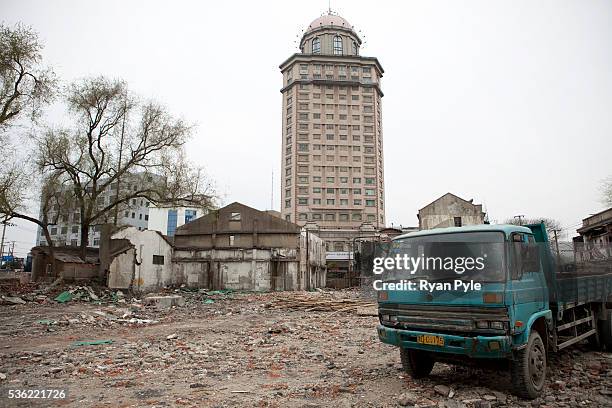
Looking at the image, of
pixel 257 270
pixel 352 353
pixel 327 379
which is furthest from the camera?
pixel 257 270

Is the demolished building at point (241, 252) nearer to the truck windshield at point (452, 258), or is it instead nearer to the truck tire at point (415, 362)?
the truck tire at point (415, 362)

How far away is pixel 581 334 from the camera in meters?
7.23

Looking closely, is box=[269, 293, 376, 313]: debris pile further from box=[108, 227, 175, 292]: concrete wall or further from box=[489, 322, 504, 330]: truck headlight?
box=[489, 322, 504, 330]: truck headlight

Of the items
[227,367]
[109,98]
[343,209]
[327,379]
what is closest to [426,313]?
[327,379]

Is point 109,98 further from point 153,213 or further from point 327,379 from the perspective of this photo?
point 153,213

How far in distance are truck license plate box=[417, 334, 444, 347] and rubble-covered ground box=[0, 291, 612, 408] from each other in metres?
0.74

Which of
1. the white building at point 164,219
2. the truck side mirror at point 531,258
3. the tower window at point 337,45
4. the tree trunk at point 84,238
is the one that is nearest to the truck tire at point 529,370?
the truck side mirror at point 531,258

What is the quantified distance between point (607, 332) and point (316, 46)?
86.6 meters

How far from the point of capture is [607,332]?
7.76 m

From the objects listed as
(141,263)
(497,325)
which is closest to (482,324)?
(497,325)

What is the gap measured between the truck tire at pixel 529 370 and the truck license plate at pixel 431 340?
0.93 meters

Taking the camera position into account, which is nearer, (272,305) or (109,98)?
(272,305)

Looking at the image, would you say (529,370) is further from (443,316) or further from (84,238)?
(84,238)

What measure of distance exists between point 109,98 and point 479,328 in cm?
Answer: 2808
